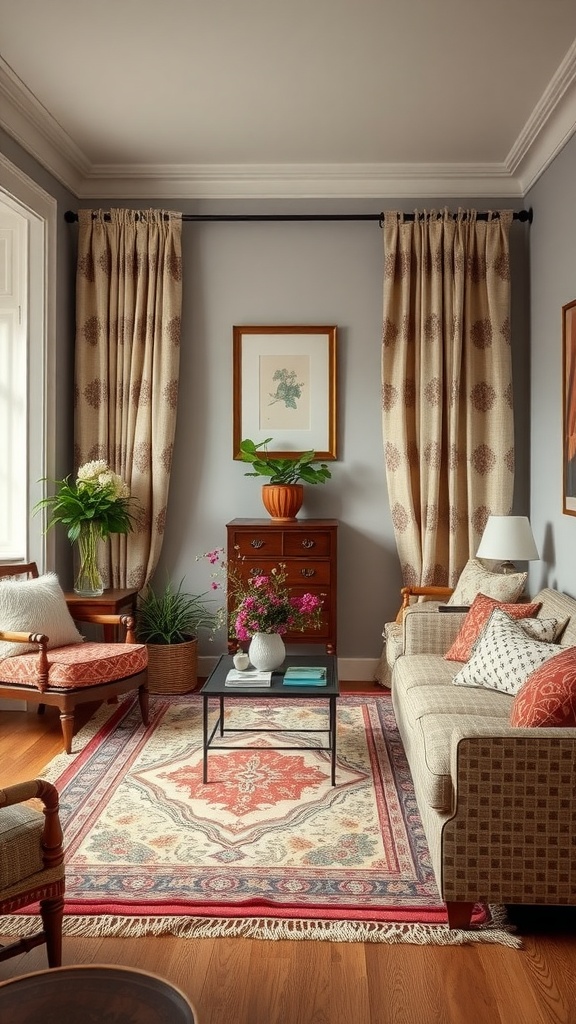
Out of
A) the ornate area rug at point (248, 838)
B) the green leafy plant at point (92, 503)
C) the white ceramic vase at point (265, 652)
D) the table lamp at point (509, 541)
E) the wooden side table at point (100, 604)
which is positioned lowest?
the ornate area rug at point (248, 838)

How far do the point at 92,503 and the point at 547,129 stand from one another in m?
3.21

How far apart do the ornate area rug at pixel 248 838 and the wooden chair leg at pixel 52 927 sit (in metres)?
0.29

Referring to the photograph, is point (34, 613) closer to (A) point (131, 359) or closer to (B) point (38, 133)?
(A) point (131, 359)

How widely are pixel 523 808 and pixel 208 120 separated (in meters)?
3.83

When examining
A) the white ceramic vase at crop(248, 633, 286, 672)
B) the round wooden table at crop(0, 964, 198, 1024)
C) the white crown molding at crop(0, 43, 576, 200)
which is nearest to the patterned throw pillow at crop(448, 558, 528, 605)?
the white ceramic vase at crop(248, 633, 286, 672)

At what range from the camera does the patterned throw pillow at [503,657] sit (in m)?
3.38

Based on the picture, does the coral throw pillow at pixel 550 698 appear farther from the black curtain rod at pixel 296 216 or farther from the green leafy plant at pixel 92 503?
the black curtain rod at pixel 296 216

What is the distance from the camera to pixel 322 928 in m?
2.54

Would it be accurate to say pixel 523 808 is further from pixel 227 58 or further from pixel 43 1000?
pixel 227 58

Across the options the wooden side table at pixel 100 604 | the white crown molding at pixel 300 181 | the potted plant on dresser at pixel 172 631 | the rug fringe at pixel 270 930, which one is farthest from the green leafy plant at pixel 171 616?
the rug fringe at pixel 270 930

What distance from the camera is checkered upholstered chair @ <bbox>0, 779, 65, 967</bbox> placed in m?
2.12

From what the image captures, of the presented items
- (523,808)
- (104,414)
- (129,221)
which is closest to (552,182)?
(129,221)

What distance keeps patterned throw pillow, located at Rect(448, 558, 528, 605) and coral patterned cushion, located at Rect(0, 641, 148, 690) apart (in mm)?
1773

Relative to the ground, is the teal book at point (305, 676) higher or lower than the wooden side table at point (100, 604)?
lower
